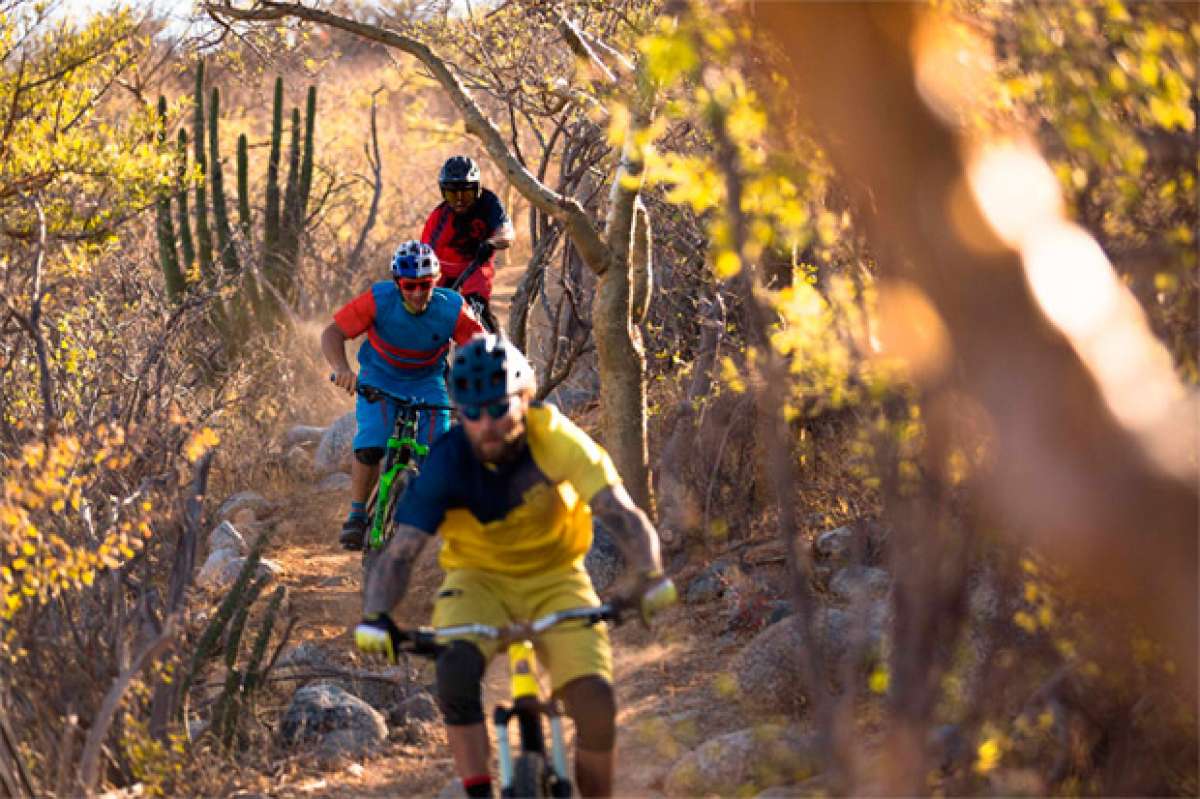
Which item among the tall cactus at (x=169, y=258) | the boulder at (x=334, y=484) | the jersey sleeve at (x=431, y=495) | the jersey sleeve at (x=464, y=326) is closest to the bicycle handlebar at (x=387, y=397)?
the jersey sleeve at (x=464, y=326)

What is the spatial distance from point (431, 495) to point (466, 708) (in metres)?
0.66

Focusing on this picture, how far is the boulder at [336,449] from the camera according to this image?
15.1m

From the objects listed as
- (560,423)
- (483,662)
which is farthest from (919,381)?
(483,662)

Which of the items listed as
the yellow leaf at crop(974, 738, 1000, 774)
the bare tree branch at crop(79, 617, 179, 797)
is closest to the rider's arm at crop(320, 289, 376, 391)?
the bare tree branch at crop(79, 617, 179, 797)

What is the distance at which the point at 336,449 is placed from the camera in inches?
597

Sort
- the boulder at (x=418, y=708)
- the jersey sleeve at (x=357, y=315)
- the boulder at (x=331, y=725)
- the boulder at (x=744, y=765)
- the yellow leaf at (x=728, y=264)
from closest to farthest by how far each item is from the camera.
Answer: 1. the yellow leaf at (x=728, y=264)
2. the boulder at (x=744, y=765)
3. the boulder at (x=331, y=725)
4. the boulder at (x=418, y=708)
5. the jersey sleeve at (x=357, y=315)

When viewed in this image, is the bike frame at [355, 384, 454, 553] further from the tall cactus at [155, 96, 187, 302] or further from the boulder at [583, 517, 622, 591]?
the tall cactus at [155, 96, 187, 302]

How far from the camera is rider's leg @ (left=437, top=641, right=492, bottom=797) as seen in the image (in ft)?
16.4

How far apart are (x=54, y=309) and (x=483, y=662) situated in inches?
301

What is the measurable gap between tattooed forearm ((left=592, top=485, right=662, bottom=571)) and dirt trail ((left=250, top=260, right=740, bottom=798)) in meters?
2.34

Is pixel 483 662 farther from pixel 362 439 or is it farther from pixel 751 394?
pixel 751 394

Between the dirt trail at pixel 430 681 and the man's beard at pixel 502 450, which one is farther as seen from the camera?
the dirt trail at pixel 430 681

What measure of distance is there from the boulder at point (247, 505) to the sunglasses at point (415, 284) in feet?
18.0

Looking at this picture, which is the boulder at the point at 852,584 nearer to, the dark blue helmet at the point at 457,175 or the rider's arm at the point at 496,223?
the rider's arm at the point at 496,223
